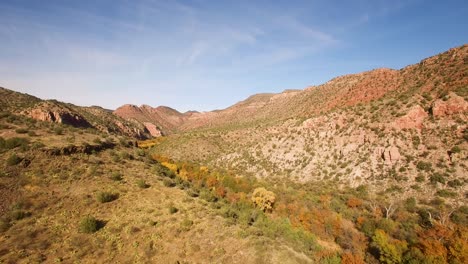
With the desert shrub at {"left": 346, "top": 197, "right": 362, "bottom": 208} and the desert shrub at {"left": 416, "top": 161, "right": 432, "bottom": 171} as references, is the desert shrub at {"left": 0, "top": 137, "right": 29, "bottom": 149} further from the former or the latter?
the desert shrub at {"left": 416, "top": 161, "right": 432, "bottom": 171}

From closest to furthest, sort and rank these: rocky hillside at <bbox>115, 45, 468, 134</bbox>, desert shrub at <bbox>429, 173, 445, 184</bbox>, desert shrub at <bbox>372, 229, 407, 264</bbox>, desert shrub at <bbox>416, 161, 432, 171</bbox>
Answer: desert shrub at <bbox>372, 229, 407, 264</bbox>, desert shrub at <bbox>429, 173, 445, 184</bbox>, desert shrub at <bbox>416, 161, 432, 171</bbox>, rocky hillside at <bbox>115, 45, 468, 134</bbox>

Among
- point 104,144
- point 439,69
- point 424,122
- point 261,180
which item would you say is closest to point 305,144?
point 261,180

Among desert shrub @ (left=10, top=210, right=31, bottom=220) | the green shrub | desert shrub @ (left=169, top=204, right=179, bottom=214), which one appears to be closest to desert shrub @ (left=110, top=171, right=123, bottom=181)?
desert shrub @ (left=169, top=204, right=179, bottom=214)

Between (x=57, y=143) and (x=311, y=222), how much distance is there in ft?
109

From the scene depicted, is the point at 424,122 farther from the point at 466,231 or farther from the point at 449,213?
the point at 466,231

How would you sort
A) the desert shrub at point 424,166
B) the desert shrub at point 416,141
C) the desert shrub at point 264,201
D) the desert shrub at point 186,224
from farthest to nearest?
the desert shrub at point 416,141
the desert shrub at point 264,201
the desert shrub at point 424,166
the desert shrub at point 186,224

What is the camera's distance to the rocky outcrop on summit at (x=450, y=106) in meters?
38.3

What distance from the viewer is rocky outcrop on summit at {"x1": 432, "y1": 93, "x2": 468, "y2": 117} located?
3828 centimetres

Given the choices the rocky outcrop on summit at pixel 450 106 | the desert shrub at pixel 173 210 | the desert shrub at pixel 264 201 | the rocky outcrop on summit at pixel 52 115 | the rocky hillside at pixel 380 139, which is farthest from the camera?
the rocky outcrop on summit at pixel 52 115

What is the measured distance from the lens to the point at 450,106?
3931 cm

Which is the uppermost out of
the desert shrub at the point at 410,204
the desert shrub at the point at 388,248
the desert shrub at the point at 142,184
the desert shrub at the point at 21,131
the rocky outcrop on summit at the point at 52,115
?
the rocky outcrop on summit at the point at 52,115

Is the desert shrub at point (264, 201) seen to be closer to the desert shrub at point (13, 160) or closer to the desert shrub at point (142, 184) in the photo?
the desert shrub at point (142, 184)

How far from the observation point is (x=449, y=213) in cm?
2780

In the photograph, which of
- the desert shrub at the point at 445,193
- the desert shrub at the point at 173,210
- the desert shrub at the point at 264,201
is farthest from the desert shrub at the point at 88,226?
the desert shrub at the point at 445,193
